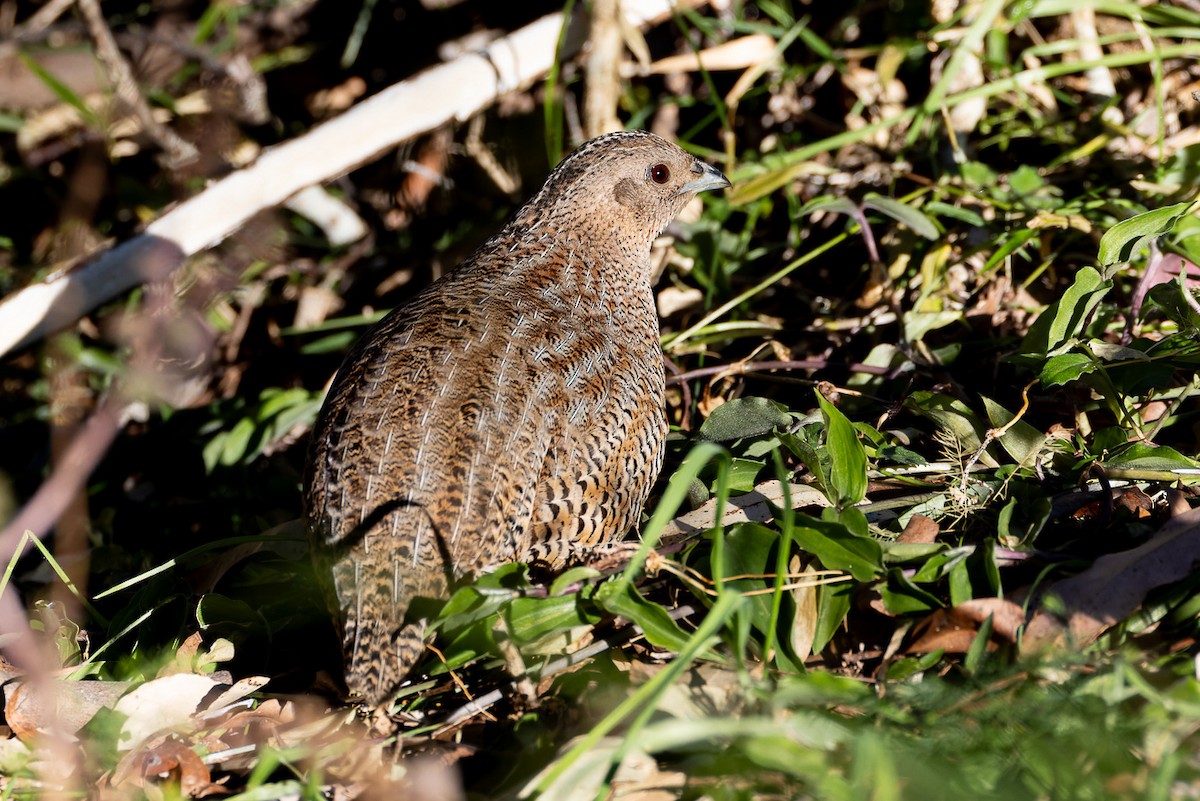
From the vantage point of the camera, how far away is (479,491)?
3.02 meters

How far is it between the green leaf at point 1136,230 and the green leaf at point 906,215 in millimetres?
878

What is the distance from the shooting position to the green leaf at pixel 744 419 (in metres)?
3.63

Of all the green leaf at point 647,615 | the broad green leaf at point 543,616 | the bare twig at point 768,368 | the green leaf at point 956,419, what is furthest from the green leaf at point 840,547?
the bare twig at point 768,368

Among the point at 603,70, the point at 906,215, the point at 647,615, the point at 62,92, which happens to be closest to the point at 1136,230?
the point at 906,215

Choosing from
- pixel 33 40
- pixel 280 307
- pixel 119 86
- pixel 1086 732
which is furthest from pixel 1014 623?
pixel 33 40

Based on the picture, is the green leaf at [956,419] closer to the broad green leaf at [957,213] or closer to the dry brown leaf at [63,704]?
the broad green leaf at [957,213]

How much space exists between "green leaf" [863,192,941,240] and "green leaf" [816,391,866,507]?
143 cm

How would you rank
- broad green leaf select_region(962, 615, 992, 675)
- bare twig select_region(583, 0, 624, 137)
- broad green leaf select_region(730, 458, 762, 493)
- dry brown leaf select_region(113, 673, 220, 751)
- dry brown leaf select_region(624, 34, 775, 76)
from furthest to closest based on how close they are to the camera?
1. dry brown leaf select_region(624, 34, 775, 76)
2. bare twig select_region(583, 0, 624, 137)
3. broad green leaf select_region(730, 458, 762, 493)
4. dry brown leaf select_region(113, 673, 220, 751)
5. broad green leaf select_region(962, 615, 992, 675)

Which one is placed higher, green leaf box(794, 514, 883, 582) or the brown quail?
the brown quail

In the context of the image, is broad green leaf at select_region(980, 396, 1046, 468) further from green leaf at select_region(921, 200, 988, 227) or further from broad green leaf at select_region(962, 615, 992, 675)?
green leaf at select_region(921, 200, 988, 227)

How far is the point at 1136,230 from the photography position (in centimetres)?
340

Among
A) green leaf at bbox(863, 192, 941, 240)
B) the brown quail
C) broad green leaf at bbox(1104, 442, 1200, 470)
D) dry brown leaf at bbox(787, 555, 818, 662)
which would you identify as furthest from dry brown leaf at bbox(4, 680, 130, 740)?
green leaf at bbox(863, 192, 941, 240)

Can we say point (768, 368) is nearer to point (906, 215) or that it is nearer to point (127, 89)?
point (906, 215)

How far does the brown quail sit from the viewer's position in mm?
2910
